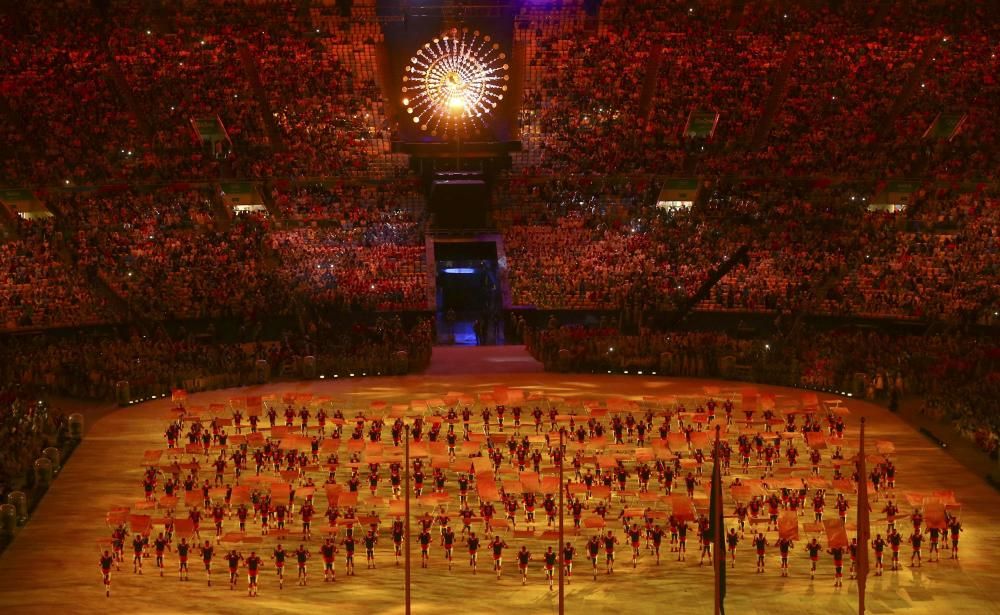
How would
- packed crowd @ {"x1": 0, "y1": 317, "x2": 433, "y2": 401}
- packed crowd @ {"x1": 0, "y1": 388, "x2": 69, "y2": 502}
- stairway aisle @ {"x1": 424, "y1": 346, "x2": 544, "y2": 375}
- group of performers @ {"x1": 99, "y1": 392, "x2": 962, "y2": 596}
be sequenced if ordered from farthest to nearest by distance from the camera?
1. stairway aisle @ {"x1": 424, "y1": 346, "x2": 544, "y2": 375}
2. packed crowd @ {"x1": 0, "y1": 317, "x2": 433, "y2": 401}
3. packed crowd @ {"x1": 0, "y1": 388, "x2": 69, "y2": 502}
4. group of performers @ {"x1": 99, "y1": 392, "x2": 962, "y2": 596}

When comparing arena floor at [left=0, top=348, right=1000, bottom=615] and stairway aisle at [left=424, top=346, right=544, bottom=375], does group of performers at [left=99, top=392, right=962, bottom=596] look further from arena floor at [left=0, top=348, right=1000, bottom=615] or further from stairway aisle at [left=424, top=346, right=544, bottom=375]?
stairway aisle at [left=424, top=346, right=544, bottom=375]

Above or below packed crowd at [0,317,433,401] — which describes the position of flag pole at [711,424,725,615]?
below

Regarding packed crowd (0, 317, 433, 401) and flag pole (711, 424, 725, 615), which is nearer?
flag pole (711, 424, 725, 615)

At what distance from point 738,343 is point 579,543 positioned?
63.8 feet

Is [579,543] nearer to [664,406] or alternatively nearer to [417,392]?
[664,406]

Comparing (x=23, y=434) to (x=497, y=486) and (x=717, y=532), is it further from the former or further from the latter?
(x=717, y=532)

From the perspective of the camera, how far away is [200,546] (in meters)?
28.1

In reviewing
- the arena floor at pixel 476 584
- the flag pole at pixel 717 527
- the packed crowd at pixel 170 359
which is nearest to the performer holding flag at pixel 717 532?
the flag pole at pixel 717 527

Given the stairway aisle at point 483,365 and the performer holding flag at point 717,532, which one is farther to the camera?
the stairway aisle at point 483,365

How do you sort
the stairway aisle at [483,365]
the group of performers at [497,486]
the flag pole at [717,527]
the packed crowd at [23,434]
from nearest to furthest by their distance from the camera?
the flag pole at [717,527] → the group of performers at [497,486] → the packed crowd at [23,434] → the stairway aisle at [483,365]

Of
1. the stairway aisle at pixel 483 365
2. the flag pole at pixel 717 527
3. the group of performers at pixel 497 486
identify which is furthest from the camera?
the stairway aisle at pixel 483 365

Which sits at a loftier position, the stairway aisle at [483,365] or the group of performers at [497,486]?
the stairway aisle at [483,365]

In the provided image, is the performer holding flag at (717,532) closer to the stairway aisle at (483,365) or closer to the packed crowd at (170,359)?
the stairway aisle at (483,365)

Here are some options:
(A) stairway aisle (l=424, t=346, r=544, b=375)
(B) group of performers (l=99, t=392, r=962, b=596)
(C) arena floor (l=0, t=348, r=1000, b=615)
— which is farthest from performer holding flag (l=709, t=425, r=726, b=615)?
(A) stairway aisle (l=424, t=346, r=544, b=375)
